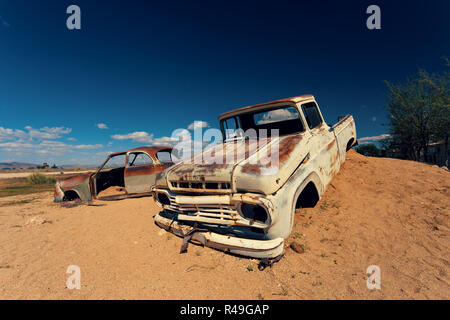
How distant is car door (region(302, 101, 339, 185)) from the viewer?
3029mm

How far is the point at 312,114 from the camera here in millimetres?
3674

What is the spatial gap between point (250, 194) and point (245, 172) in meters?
0.25

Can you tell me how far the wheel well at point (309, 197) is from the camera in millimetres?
2829

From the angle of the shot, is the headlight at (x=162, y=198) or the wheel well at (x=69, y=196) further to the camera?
the wheel well at (x=69, y=196)

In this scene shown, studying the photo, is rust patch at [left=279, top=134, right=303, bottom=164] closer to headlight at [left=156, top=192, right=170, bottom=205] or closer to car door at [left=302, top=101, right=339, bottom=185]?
car door at [left=302, top=101, right=339, bottom=185]

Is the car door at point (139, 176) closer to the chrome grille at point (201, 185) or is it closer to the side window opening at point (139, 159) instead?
the side window opening at point (139, 159)

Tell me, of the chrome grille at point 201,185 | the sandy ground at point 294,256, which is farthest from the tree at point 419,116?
the chrome grille at point 201,185

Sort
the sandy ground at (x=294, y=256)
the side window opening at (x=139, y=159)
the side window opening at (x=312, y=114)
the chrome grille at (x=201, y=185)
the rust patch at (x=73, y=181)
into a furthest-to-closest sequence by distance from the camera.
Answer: the rust patch at (x=73, y=181) < the side window opening at (x=139, y=159) < the side window opening at (x=312, y=114) < the chrome grille at (x=201, y=185) < the sandy ground at (x=294, y=256)

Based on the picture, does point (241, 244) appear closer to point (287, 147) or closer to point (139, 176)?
point (287, 147)

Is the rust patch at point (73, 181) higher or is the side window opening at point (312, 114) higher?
the side window opening at point (312, 114)

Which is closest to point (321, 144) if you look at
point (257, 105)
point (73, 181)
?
point (257, 105)
